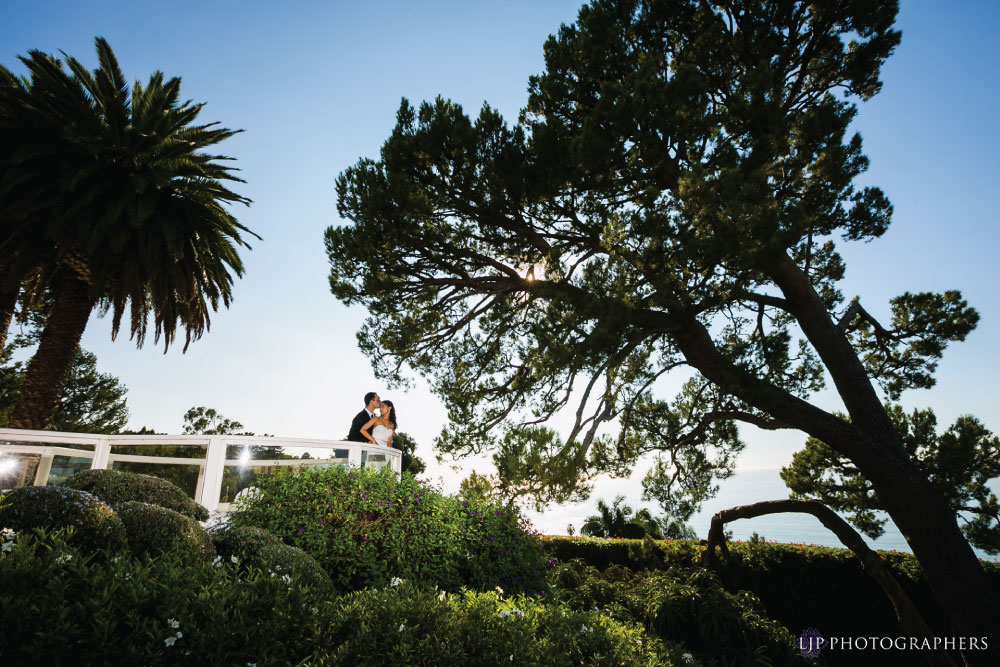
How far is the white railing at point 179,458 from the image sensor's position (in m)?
5.87

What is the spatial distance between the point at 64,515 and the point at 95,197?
35.4 ft

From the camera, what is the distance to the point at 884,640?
7.67 m

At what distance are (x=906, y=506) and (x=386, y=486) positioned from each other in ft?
21.4

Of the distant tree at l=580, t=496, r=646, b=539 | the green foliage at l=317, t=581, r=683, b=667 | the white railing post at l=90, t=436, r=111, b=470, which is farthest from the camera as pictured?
the distant tree at l=580, t=496, r=646, b=539

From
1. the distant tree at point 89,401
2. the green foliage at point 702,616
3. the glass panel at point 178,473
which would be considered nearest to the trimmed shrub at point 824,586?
the green foliage at point 702,616

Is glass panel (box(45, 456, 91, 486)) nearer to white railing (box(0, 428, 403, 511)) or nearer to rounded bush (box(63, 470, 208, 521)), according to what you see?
white railing (box(0, 428, 403, 511))

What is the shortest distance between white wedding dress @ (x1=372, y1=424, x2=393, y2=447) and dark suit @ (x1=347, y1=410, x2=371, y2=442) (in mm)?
191

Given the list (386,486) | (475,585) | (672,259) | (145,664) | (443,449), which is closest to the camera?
(145,664)

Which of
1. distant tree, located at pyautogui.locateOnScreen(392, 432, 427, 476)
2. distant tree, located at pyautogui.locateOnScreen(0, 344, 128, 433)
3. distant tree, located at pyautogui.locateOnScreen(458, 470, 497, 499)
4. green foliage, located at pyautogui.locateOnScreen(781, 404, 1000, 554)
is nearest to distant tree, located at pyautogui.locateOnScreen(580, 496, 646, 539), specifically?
green foliage, located at pyautogui.locateOnScreen(781, 404, 1000, 554)

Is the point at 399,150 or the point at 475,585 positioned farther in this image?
the point at 399,150

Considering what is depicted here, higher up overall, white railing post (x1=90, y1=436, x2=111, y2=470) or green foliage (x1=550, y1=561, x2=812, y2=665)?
white railing post (x1=90, y1=436, x2=111, y2=470)

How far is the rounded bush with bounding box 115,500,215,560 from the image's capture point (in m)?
3.31

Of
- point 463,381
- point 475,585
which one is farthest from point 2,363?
point 475,585

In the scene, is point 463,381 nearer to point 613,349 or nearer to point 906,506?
point 613,349
